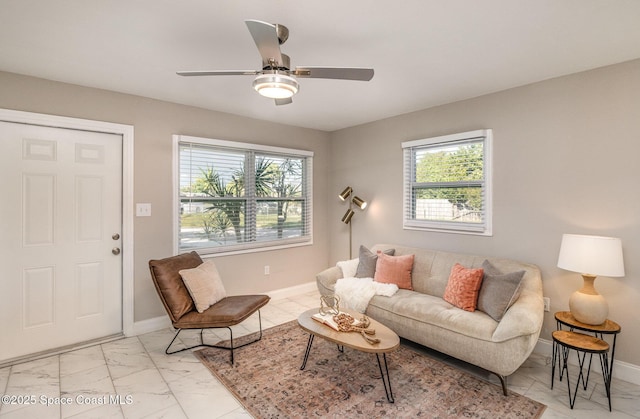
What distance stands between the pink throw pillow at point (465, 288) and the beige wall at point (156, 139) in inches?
93.4

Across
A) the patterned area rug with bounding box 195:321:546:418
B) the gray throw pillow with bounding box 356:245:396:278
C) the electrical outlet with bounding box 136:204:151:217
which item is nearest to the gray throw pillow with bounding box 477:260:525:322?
the patterned area rug with bounding box 195:321:546:418

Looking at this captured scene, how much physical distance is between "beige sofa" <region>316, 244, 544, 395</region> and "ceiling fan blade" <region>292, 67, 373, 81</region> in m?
2.01

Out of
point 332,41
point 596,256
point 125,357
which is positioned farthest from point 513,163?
point 125,357

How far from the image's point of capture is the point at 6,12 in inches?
72.1

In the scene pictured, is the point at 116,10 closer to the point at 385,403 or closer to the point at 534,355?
the point at 385,403

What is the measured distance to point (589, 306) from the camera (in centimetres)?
227

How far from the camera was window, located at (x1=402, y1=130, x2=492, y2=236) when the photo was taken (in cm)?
326

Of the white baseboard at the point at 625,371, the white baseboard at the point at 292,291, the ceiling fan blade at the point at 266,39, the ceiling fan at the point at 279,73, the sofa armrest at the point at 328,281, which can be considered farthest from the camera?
the white baseboard at the point at 292,291

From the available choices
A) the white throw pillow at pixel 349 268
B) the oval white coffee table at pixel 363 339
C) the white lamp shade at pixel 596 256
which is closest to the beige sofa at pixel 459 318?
the white throw pillow at pixel 349 268

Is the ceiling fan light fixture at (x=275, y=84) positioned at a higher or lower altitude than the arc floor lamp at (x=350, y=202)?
higher

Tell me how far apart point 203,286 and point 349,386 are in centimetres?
156

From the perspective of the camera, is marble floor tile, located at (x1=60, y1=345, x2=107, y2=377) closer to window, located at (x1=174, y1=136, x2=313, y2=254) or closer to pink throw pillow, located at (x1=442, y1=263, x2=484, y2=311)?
window, located at (x1=174, y1=136, x2=313, y2=254)

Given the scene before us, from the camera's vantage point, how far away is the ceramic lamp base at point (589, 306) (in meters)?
2.25

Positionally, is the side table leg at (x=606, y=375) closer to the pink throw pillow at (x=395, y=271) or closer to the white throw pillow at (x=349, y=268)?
the pink throw pillow at (x=395, y=271)
